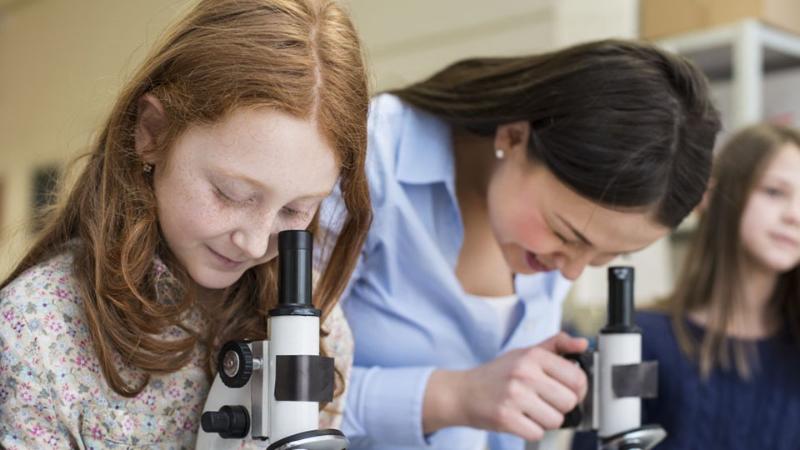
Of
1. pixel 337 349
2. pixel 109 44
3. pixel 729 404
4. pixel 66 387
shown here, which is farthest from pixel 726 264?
pixel 109 44

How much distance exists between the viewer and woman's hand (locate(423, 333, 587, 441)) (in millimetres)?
1185

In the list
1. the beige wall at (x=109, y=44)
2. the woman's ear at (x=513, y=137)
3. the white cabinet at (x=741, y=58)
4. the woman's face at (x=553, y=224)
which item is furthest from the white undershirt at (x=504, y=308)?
the white cabinet at (x=741, y=58)

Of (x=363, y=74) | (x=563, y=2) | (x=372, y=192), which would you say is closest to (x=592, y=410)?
(x=372, y=192)

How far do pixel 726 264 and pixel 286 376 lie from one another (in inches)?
55.3

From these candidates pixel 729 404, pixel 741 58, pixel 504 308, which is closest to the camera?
pixel 504 308

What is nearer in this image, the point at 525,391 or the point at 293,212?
the point at 293,212

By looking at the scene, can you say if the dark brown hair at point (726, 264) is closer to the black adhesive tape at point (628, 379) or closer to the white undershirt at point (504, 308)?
the white undershirt at point (504, 308)

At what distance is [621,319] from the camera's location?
1.17m

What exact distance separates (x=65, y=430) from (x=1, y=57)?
5.30 metres

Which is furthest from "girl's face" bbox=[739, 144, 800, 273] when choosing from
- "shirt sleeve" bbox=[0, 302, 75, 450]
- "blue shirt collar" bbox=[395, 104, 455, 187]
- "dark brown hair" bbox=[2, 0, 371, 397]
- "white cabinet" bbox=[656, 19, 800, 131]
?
"shirt sleeve" bbox=[0, 302, 75, 450]

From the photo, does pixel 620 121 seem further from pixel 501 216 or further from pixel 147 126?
pixel 147 126

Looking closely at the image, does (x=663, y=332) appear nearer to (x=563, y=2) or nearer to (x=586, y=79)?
(x=586, y=79)

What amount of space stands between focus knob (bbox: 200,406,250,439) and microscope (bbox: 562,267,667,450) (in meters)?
0.48

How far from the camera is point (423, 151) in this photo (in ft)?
4.46
